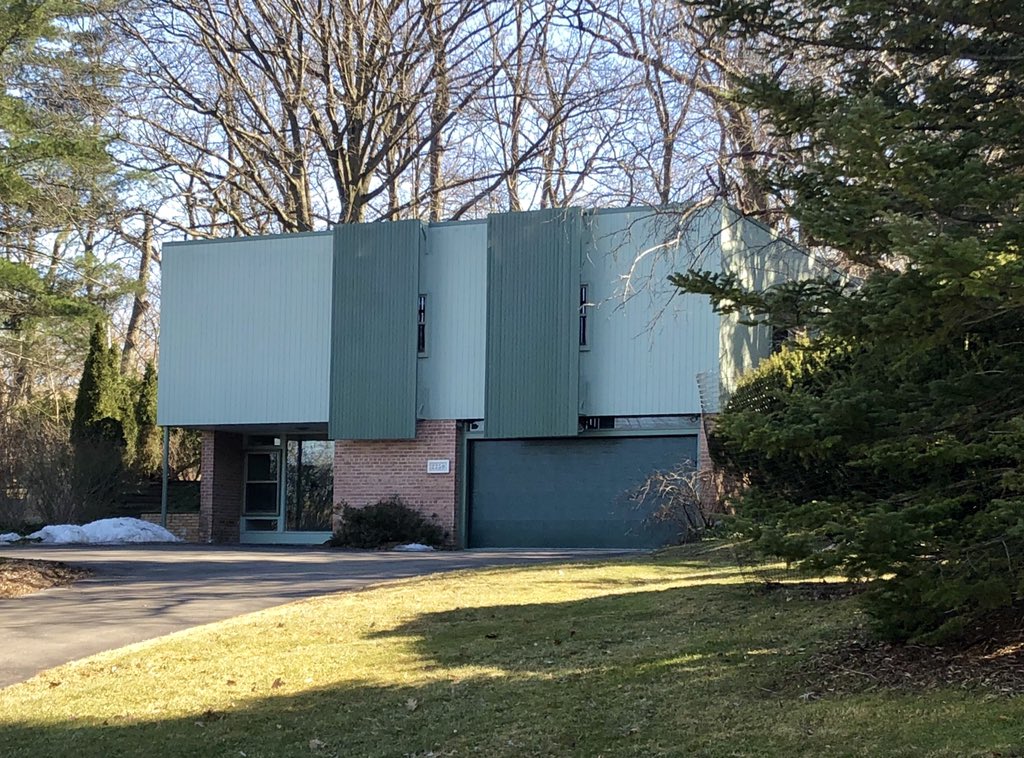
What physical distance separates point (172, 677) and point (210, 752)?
1994 mm

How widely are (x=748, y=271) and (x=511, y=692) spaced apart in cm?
1718

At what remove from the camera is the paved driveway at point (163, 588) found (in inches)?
408

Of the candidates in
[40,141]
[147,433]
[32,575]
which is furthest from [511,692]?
[147,433]

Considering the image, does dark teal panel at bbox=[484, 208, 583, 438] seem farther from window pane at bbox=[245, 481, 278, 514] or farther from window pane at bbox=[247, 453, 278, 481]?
window pane at bbox=[245, 481, 278, 514]

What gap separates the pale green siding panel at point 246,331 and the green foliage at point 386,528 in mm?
2646

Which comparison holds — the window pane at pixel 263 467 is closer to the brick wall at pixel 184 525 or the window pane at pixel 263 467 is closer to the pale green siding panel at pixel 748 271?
the brick wall at pixel 184 525

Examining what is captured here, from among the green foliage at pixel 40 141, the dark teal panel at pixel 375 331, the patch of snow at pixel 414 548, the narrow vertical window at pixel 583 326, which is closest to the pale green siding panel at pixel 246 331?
the dark teal panel at pixel 375 331

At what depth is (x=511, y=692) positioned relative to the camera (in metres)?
7.59

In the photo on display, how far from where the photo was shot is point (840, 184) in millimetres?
6668

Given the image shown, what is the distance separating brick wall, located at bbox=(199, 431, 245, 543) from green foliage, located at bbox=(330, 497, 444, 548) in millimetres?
4413

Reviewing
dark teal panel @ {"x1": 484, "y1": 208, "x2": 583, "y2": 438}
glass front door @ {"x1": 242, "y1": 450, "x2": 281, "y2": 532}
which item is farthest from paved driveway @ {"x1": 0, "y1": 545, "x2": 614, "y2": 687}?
glass front door @ {"x1": 242, "y1": 450, "x2": 281, "y2": 532}

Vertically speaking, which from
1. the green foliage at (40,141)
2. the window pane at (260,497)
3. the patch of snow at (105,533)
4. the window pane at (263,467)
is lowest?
the patch of snow at (105,533)

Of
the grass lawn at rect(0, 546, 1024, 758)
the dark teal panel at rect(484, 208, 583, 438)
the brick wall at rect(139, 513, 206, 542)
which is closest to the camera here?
the grass lawn at rect(0, 546, 1024, 758)

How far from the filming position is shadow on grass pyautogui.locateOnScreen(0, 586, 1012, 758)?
6086mm
